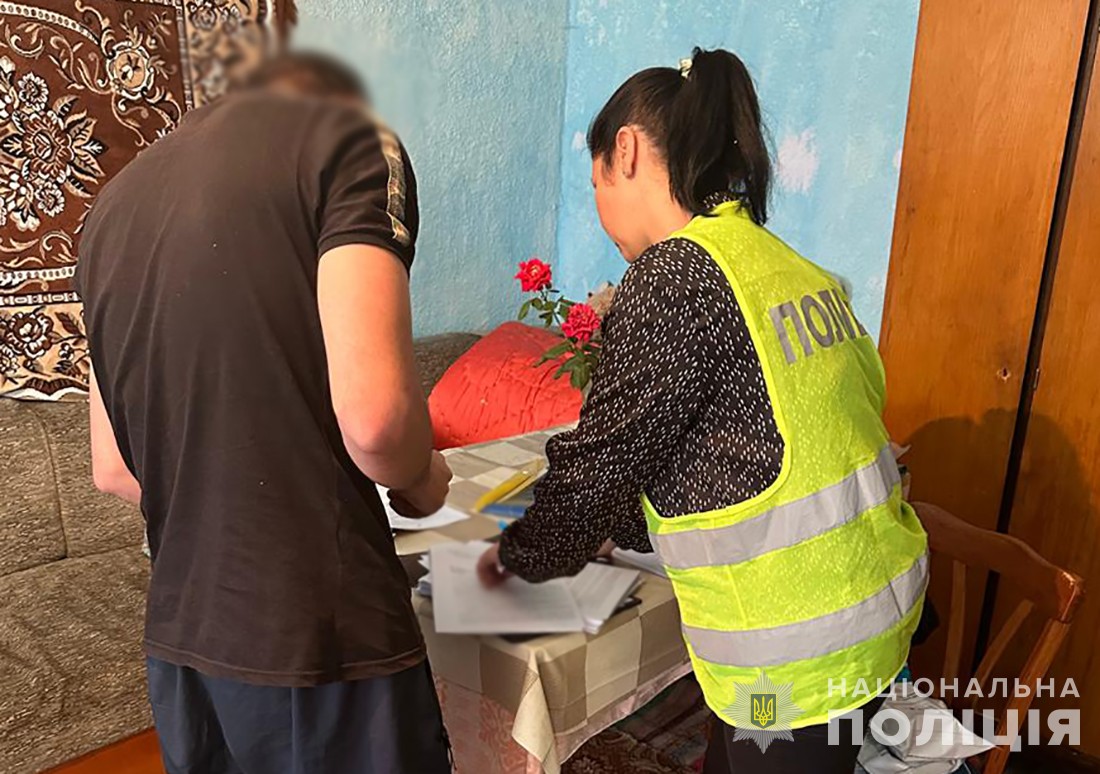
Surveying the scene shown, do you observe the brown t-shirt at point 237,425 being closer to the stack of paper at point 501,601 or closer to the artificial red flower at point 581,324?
the stack of paper at point 501,601

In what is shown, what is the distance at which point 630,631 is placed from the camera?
3.91 feet

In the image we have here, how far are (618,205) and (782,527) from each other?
433 mm

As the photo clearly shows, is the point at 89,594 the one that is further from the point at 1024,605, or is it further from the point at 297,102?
the point at 297,102

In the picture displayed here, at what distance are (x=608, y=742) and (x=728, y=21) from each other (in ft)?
6.42

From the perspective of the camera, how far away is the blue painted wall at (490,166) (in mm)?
2645

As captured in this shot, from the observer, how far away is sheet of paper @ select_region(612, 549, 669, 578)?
1.30 metres

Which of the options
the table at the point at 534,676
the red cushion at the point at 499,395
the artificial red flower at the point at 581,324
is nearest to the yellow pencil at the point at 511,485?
the table at the point at 534,676

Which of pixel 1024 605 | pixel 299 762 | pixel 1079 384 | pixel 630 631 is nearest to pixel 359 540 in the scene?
pixel 299 762

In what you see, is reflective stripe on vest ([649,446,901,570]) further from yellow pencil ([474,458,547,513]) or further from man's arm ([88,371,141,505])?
man's arm ([88,371,141,505])

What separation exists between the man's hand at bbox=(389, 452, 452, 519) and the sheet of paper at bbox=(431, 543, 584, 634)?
0.40 ft

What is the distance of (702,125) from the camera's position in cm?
106

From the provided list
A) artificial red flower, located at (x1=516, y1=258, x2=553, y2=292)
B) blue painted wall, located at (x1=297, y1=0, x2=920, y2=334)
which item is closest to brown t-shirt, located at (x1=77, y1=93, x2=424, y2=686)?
artificial red flower, located at (x1=516, y1=258, x2=553, y2=292)

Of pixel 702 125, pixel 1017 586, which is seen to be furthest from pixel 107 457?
pixel 1017 586

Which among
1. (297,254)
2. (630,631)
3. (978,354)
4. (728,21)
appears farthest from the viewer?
(728,21)
